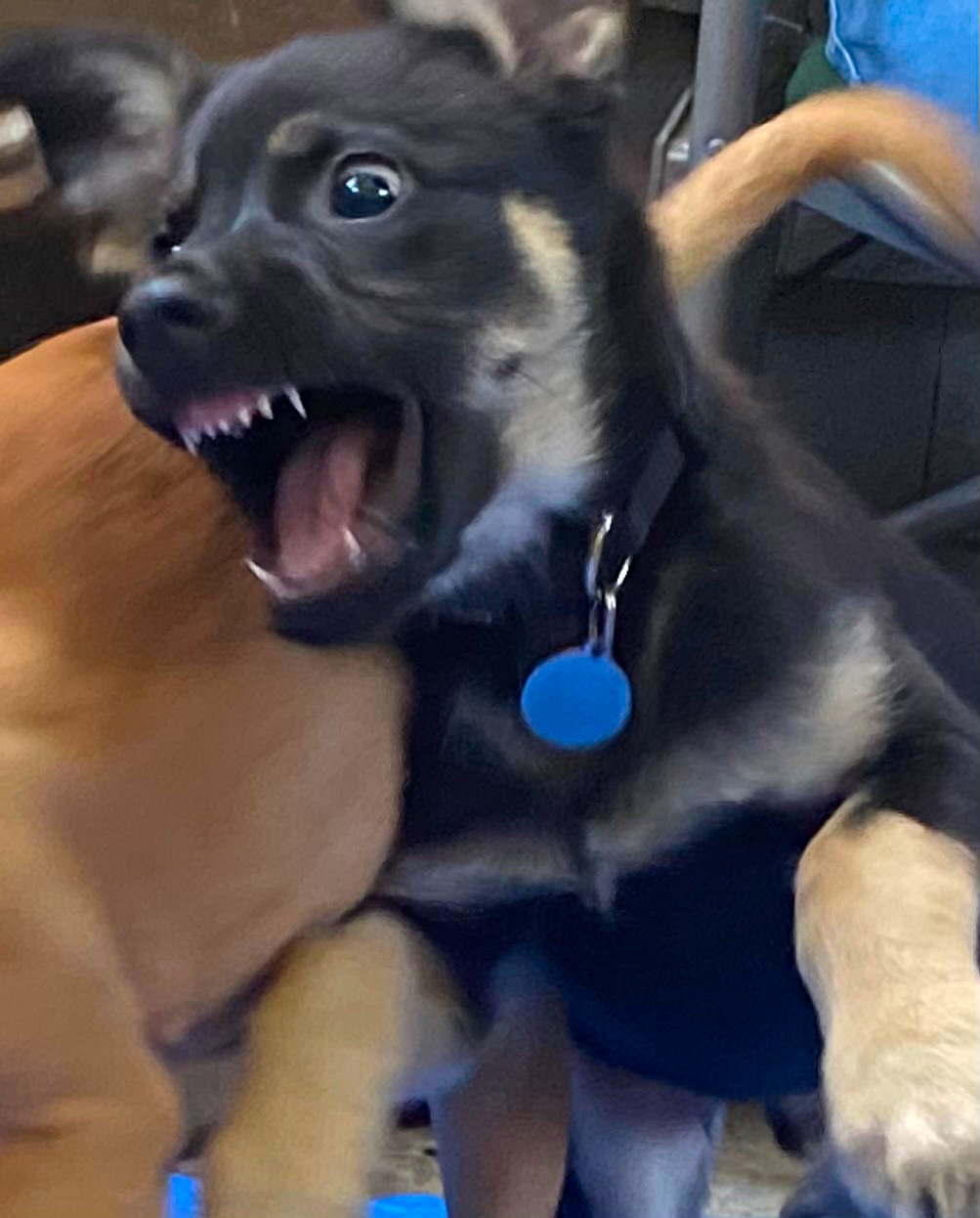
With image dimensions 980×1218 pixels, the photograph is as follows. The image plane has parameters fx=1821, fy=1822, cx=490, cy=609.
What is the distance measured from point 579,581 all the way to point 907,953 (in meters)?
0.19

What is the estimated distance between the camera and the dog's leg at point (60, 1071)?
1.72 ft

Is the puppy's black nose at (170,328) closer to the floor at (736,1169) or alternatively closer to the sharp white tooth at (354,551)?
the sharp white tooth at (354,551)

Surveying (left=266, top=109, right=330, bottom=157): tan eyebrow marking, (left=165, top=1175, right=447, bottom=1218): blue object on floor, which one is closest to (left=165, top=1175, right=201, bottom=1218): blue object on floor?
(left=165, top=1175, right=447, bottom=1218): blue object on floor

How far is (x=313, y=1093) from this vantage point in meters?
0.65

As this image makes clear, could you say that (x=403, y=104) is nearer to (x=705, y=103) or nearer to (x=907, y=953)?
(x=705, y=103)

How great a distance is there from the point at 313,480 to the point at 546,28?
197 millimetres

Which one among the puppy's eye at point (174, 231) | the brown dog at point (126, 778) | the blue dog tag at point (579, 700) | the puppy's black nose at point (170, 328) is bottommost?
the blue dog tag at point (579, 700)

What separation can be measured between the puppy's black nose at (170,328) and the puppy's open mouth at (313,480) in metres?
0.02

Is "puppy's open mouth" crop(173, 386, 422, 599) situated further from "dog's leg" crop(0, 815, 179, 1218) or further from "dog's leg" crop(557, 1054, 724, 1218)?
"dog's leg" crop(557, 1054, 724, 1218)

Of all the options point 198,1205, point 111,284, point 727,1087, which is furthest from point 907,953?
point 111,284

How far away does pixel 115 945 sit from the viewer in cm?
56

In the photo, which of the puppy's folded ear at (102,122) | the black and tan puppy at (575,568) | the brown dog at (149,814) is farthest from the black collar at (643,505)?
the puppy's folded ear at (102,122)

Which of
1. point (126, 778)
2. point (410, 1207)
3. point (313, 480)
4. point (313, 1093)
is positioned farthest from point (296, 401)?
point (410, 1207)

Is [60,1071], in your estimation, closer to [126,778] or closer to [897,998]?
[126,778]
